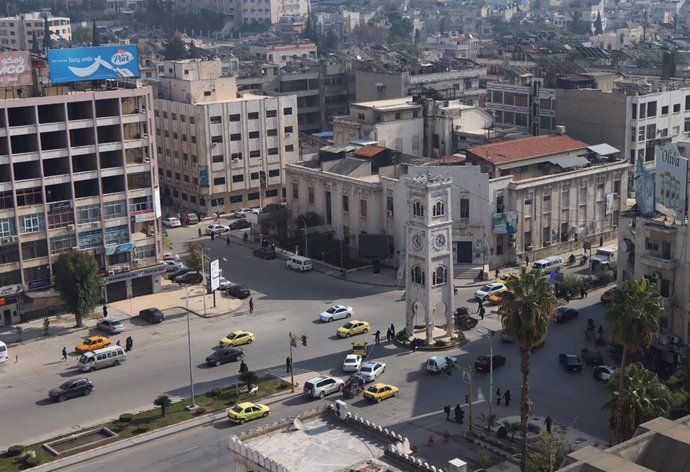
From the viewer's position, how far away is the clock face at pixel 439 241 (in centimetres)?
8550

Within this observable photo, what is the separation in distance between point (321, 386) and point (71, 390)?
17821 mm

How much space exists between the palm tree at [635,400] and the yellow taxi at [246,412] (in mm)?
24299

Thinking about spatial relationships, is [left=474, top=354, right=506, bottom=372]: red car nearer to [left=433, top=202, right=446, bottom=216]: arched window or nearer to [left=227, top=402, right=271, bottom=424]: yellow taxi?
[left=433, top=202, right=446, bottom=216]: arched window

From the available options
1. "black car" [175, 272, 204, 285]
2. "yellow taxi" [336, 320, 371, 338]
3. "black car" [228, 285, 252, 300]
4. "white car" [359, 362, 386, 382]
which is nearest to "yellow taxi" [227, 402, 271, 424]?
"white car" [359, 362, 386, 382]

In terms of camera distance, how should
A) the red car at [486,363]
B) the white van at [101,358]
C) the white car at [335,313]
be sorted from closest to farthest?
the red car at [486,363], the white van at [101,358], the white car at [335,313]

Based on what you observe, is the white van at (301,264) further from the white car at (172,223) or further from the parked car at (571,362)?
the parked car at (571,362)

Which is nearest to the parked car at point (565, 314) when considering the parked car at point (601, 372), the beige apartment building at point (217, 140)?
the parked car at point (601, 372)

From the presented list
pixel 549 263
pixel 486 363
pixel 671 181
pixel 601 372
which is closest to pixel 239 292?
pixel 486 363

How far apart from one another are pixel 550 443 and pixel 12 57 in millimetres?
59831

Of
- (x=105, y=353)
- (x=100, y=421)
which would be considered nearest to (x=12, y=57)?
(x=105, y=353)

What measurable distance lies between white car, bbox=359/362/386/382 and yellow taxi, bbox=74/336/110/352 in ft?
71.3

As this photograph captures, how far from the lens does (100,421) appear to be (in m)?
74.1

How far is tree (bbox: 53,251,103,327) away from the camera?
9156cm

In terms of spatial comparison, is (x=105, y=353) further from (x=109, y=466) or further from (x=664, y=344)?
(x=664, y=344)
